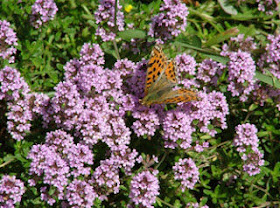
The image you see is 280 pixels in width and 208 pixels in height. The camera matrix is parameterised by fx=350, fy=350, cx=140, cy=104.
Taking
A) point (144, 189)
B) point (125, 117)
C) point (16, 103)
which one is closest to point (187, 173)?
point (144, 189)

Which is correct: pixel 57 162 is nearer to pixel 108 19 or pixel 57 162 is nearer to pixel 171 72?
pixel 171 72

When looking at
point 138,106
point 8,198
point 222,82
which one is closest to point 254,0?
point 222,82

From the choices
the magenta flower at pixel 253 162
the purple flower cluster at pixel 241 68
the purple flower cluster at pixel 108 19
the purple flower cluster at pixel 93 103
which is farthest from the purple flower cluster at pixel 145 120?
the magenta flower at pixel 253 162

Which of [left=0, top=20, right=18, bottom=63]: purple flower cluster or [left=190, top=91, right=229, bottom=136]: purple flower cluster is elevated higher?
[left=0, top=20, right=18, bottom=63]: purple flower cluster

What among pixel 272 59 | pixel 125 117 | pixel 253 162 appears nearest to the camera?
pixel 253 162

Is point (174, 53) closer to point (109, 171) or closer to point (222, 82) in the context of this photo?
point (222, 82)

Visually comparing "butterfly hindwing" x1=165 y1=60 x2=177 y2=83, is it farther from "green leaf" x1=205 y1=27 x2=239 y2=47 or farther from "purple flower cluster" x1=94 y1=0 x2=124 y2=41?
"green leaf" x1=205 y1=27 x2=239 y2=47

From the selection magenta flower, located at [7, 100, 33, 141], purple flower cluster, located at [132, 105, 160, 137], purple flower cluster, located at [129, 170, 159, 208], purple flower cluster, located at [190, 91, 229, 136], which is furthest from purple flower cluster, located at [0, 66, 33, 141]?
purple flower cluster, located at [190, 91, 229, 136]

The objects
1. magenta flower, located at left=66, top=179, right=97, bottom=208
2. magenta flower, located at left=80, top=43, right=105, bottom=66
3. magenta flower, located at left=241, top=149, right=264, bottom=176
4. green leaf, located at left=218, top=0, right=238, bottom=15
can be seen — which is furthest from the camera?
green leaf, located at left=218, top=0, right=238, bottom=15
